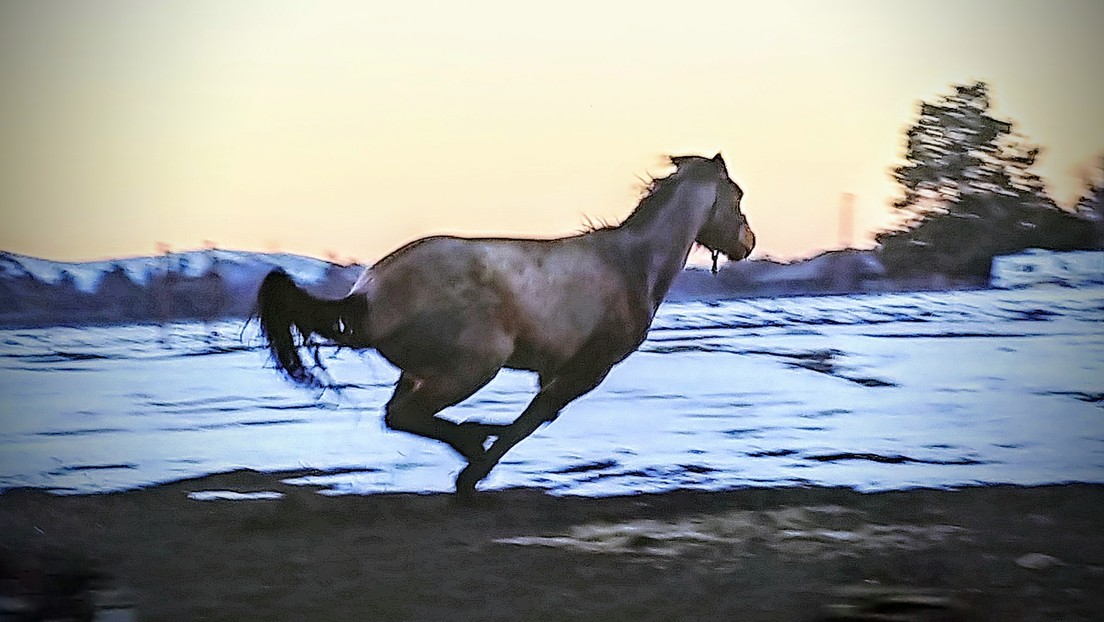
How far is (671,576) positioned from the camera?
2643mm

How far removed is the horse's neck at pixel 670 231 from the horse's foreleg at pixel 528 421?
27cm

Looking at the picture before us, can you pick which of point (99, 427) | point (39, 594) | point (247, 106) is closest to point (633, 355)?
point (247, 106)

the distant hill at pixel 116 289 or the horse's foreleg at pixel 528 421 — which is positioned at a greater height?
the distant hill at pixel 116 289

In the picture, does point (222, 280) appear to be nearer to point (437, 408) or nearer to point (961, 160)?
point (437, 408)

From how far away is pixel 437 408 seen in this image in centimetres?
268

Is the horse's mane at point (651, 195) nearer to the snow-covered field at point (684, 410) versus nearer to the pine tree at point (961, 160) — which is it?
the snow-covered field at point (684, 410)

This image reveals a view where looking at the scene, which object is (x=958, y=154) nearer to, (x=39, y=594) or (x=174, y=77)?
(x=174, y=77)

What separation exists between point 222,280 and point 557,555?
1.03m

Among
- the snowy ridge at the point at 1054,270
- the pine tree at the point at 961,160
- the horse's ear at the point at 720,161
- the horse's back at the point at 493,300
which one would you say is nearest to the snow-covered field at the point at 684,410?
the snowy ridge at the point at 1054,270

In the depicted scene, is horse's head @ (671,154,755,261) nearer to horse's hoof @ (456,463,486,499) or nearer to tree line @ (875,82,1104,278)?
tree line @ (875,82,1104,278)

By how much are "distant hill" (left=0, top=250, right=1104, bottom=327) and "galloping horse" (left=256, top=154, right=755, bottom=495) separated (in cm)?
9

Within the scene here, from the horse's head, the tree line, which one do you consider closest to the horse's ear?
the horse's head

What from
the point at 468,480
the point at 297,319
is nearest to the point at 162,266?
the point at 297,319

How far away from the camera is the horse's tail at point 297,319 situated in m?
2.66
